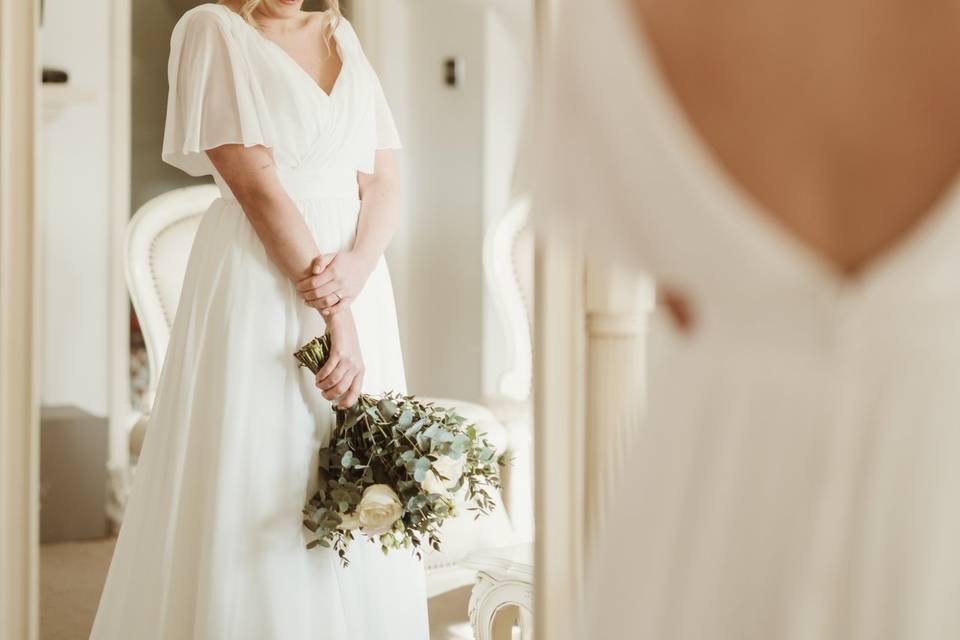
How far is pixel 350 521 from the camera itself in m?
1.43

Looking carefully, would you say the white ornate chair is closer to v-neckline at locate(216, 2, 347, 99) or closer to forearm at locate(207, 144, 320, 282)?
forearm at locate(207, 144, 320, 282)

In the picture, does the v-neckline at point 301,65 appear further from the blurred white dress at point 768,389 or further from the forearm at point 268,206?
the blurred white dress at point 768,389

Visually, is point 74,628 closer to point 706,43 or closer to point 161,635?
point 161,635

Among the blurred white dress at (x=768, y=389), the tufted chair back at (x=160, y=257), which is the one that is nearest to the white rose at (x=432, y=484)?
the tufted chair back at (x=160, y=257)

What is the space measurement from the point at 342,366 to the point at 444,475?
22 cm

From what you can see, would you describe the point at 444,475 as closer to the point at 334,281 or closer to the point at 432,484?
the point at 432,484

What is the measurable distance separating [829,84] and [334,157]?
0.91m

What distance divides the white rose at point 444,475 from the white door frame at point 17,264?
56 cm

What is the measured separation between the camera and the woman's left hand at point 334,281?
1448 millimetres

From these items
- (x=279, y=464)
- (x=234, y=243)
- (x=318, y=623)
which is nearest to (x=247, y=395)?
(x=279, y=464)

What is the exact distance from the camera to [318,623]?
1.44m

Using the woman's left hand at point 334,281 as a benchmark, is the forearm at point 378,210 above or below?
above

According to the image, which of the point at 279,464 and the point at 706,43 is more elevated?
the point at 706,43

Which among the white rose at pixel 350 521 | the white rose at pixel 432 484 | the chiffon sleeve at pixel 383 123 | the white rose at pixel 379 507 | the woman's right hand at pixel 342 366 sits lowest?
the white rose at pixel 350 521
